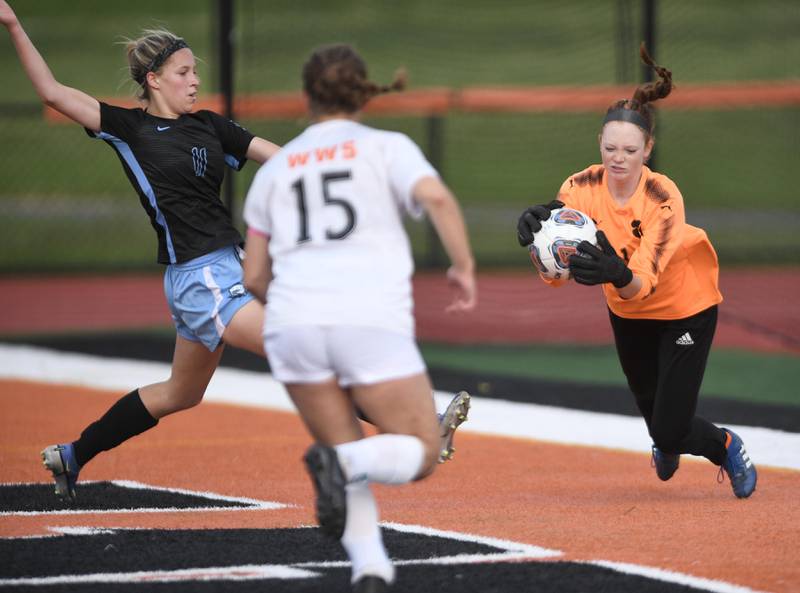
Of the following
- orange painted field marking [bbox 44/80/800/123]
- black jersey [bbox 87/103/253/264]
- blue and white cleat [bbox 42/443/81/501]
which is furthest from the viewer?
orange painted field marking [bbox 44/80/800/123]

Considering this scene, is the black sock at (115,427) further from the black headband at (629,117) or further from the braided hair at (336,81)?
the black headband at (629,117)

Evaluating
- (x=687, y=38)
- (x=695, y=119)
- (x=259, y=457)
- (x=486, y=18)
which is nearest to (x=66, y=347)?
(x=259, y=457)

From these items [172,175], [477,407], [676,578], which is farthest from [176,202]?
[477,407]

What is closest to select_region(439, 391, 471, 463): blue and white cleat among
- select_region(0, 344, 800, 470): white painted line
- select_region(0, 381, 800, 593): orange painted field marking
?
select_region(0, 381, 800, 593): orange painted field marking

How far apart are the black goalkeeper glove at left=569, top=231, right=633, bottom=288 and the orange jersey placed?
206mm

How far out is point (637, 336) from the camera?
7098 mm

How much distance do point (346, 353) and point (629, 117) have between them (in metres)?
2.34

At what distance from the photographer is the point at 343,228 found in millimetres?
4926

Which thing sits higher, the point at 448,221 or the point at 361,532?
the point at 448,221

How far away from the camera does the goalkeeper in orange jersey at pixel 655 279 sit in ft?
21.7

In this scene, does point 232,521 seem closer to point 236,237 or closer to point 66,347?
point 236,237

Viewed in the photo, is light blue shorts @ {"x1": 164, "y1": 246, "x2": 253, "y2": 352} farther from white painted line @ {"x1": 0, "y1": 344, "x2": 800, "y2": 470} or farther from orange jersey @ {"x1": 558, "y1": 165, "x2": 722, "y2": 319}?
white painted line @ {"x1": 0, "y1": 344, "x2": 800, "y2": 470}

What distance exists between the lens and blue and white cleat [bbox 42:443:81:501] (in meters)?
6.88

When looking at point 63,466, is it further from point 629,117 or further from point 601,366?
point 601,366
